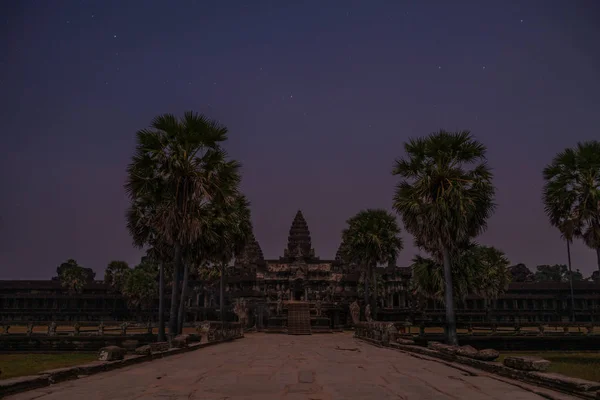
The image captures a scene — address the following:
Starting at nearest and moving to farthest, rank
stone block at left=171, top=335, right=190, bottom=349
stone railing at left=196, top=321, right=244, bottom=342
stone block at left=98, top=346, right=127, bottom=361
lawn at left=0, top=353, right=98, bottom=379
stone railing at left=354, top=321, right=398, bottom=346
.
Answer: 1. stone block at left=98, top=346, right=127, bottom=361
2. stone block at left=171, top=335, right=190, bottom=349
3. lawn at left=0, top=353, right=98, bottom=379
4. stone railing at left=354, top=321, right=398, bottom=346
5. stone railing at left=196, top=321, right=244, bottom=342

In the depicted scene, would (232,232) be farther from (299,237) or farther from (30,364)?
(299,237)

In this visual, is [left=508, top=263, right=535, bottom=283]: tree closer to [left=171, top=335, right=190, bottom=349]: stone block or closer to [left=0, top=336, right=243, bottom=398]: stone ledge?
[left=171, top=335, right=190, bottom=349]: stone block

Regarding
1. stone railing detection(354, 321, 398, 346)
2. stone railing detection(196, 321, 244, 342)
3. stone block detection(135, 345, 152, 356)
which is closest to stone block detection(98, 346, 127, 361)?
stone block detection(135, 345, 152, 356)

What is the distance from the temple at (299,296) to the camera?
83562 millimetres

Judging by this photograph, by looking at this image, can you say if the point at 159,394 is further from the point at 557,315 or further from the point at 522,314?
the point at 557,315

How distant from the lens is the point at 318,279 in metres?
85.9

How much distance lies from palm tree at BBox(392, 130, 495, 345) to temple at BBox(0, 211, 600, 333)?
46045 millimetres

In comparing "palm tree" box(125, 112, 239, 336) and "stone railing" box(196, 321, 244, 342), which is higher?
"palm tree" box(125, 112, 239, 336)

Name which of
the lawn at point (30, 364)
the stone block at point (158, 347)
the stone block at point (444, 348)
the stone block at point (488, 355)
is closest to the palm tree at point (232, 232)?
the lawn at point (30, 364)

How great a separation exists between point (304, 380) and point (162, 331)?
17.8 metres

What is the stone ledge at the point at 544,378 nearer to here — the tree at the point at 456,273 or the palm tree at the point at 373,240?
the tree at the point at 456,273

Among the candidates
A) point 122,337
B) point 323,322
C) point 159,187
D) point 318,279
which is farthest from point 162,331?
point 318,279

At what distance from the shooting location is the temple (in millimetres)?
83562

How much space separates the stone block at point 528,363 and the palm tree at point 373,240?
40.8 metres
